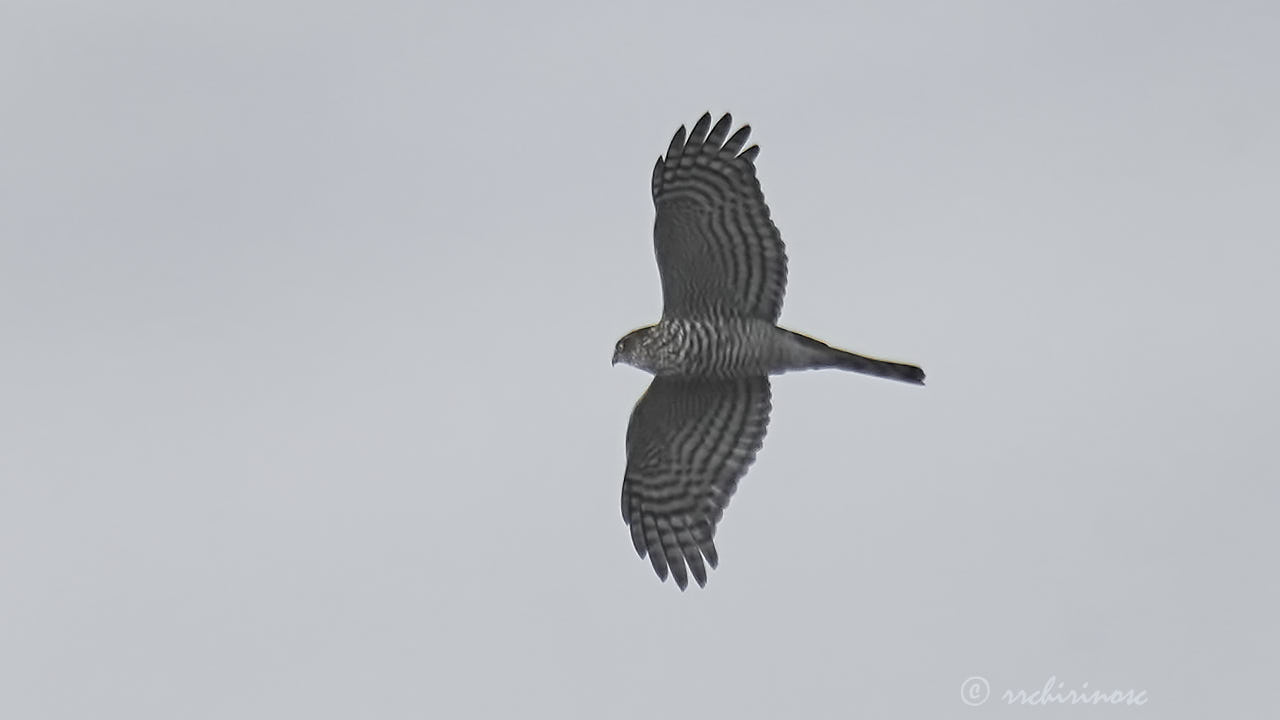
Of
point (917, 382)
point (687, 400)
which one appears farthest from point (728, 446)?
point (917, 382)

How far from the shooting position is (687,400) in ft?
64.7

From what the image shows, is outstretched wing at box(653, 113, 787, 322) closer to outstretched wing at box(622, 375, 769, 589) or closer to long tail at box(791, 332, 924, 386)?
long tail at box(791, 332, 924, 386)

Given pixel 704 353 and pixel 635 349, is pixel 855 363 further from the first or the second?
pixel 635 349

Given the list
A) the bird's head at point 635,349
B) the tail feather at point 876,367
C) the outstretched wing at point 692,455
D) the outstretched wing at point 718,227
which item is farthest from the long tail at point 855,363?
the bird's head at point 635,349

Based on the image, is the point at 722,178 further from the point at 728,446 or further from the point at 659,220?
the point at 728,446

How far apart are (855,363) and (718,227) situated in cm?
179

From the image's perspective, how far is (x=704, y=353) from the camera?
62.2 ft

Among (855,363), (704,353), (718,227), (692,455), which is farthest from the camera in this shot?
(692,455)

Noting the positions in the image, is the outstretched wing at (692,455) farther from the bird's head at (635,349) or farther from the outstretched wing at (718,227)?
the outstretched wing at (718,227)

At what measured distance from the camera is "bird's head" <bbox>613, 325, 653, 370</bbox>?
63.0ft

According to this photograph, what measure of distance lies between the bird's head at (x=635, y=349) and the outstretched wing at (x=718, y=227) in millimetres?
609

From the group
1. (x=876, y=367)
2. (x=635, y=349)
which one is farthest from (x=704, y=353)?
(x=876, y=367)

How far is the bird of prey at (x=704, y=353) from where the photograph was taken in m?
18.6

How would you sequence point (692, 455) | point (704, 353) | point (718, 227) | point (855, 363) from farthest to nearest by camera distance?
1. point (692, 455)
2. point (855, 363)
3. point (704, 353)
4. point (718, 227)
